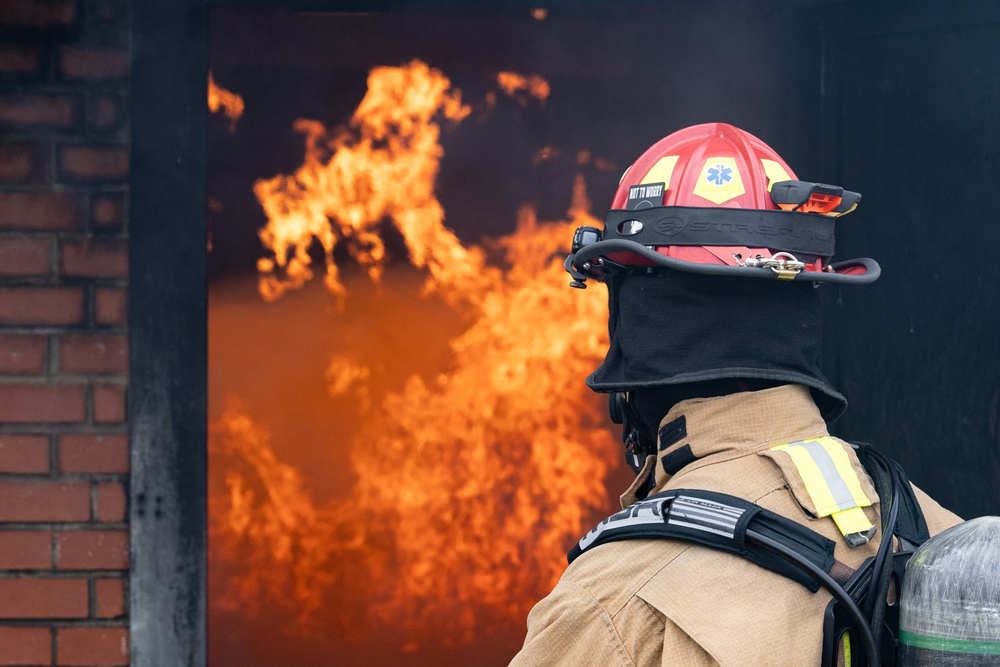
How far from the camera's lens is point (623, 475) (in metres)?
3.09

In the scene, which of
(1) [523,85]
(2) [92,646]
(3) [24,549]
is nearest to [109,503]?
(3) [24,549]

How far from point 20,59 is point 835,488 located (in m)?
2.50

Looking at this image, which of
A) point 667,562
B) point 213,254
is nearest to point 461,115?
point 213,254

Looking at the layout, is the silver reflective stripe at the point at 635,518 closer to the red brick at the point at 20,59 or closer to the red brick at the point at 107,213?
the red brick at the point at 107,213

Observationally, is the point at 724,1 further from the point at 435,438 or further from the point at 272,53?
the point at 435,438

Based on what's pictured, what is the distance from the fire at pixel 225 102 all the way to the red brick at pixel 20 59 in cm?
47

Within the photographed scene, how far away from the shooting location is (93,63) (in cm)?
275

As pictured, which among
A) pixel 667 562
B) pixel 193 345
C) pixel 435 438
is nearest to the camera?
pixel 667 562

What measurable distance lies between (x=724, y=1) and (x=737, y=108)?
0.33m

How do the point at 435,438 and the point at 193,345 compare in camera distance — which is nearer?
the point at 193,345

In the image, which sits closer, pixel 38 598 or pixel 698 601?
pixel 698 601

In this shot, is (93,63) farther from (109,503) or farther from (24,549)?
(24,549)

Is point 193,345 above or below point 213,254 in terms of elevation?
below

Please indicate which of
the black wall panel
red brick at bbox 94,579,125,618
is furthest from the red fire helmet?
red brick at bbox 94,579,125,618
